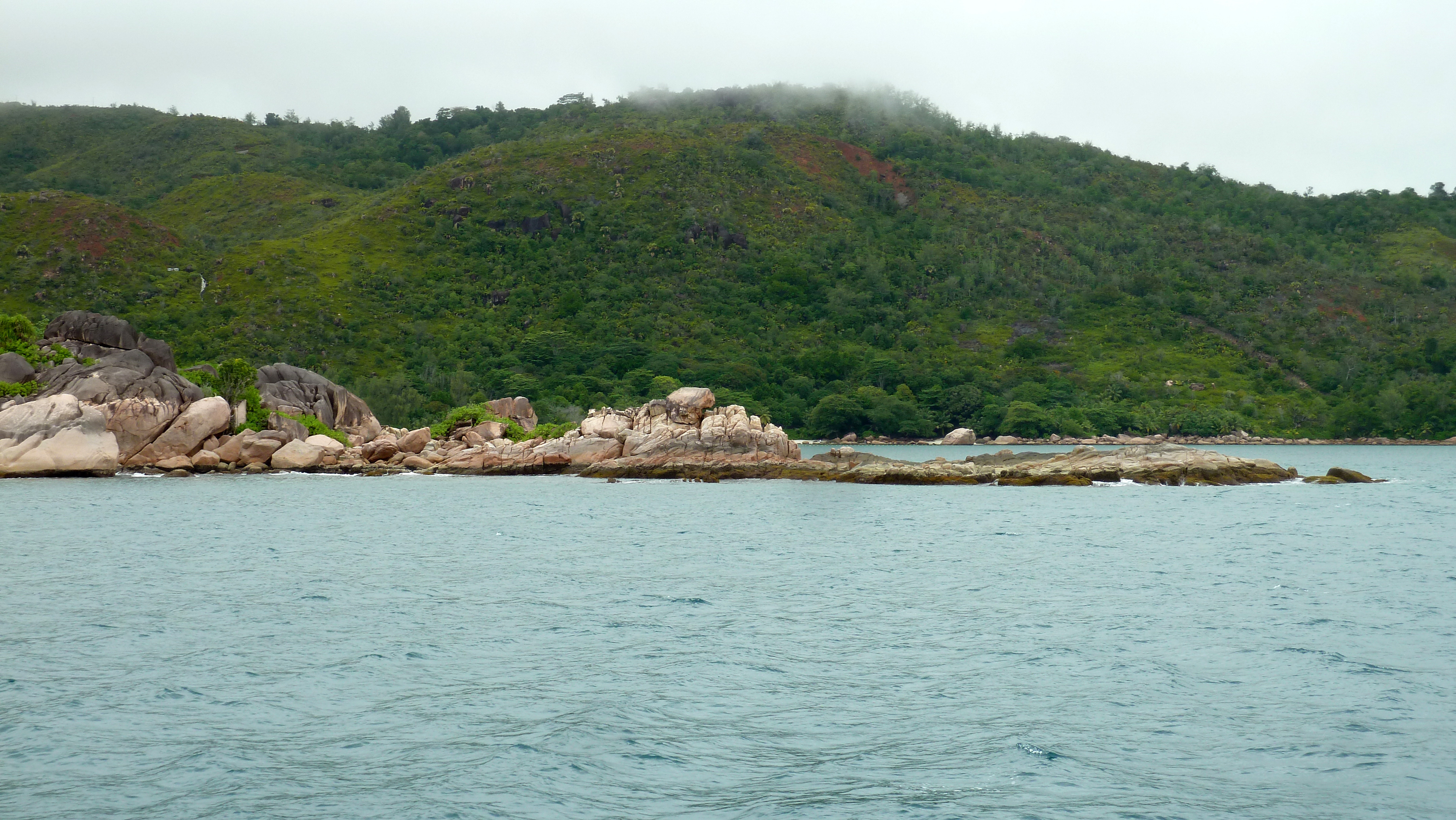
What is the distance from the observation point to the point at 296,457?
251 ft

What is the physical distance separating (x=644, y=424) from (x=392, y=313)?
64074 millimetres

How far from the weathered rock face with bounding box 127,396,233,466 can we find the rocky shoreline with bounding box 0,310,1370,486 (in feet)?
0.26

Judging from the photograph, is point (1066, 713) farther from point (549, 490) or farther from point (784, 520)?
point (549, 490)

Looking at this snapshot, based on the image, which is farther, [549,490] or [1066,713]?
[549,490]

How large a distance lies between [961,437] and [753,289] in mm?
46064

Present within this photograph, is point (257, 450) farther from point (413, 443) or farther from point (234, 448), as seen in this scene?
point (413, 443)

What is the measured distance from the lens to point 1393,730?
51.8 feet

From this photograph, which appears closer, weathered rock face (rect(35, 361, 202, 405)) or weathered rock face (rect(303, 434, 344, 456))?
weathered rock face (rect(35, 361, 202, 405))

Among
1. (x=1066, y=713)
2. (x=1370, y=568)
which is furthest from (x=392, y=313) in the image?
(x=1066, y=713)

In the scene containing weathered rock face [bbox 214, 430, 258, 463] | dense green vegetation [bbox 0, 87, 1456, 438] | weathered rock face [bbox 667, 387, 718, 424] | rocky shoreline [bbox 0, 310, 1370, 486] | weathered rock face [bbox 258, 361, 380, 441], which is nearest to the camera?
rocky shoreline [bbox 0, 310, 1370, 486]

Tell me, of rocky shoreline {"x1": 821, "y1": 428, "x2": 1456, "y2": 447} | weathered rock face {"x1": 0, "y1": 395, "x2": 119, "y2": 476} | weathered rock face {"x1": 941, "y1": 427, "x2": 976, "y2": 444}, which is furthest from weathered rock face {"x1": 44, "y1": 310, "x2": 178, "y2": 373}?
weathered rock face {"x1": 941, "y1": 427, "x2": 976, "y2": 444}

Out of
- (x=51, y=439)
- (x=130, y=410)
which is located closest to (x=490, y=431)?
(x=130, y=410)

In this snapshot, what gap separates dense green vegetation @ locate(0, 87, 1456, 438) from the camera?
122438 millimetres

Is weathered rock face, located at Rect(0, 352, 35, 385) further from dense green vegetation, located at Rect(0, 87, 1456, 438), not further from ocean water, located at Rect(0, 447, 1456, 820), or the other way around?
dense green vegetation, located at Rect(0, 87, 1456, 438)
